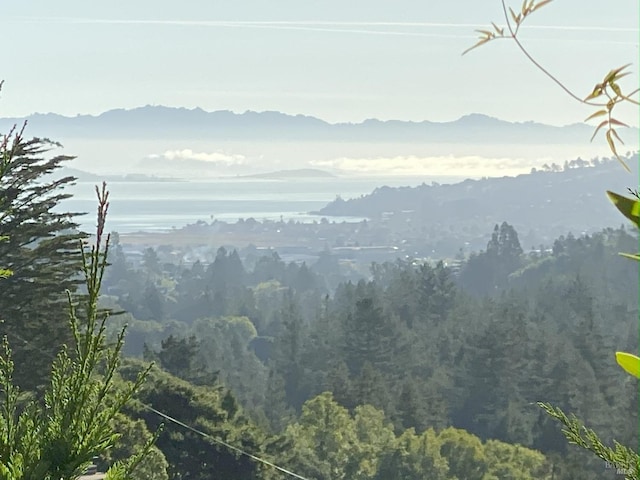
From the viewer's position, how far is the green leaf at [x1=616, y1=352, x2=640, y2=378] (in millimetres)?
715

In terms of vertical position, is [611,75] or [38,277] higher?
[611,75]

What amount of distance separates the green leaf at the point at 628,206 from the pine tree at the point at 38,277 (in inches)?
296

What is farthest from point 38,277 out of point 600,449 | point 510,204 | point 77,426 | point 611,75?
point 510,204

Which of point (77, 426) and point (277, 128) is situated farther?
point (277, 128)

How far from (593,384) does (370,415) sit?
28.8 feet

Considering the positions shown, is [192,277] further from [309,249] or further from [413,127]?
[413,127]

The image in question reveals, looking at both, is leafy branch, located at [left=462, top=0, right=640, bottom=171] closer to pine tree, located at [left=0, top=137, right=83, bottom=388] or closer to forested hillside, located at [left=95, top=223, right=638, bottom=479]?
pine tree, located at [left=0, top=137, right=83, bottom=388]

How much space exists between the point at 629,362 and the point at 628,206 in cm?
12

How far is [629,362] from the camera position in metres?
0.73

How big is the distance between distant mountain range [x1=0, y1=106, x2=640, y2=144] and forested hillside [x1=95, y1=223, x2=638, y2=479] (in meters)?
109

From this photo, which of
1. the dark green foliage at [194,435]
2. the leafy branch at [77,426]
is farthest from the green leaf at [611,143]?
the dark green foliage at [194,435]

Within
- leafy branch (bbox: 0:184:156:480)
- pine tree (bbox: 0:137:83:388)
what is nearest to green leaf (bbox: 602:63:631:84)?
leafy branch (bbox: 0:184:156:480)

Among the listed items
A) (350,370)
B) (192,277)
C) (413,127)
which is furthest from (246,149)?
(350,370)

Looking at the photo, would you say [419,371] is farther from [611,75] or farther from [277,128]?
[277,128]
